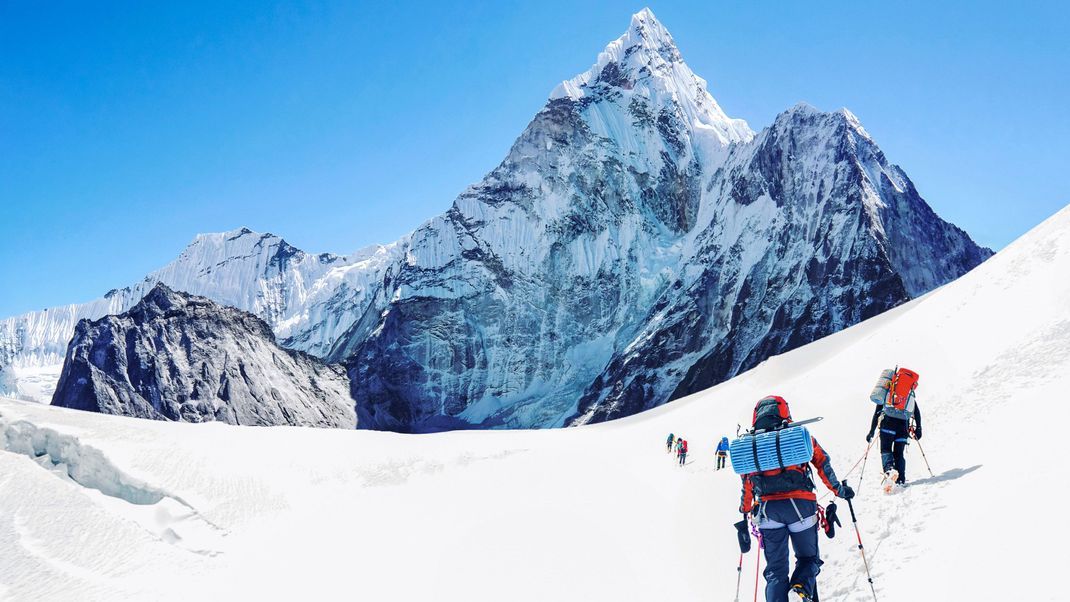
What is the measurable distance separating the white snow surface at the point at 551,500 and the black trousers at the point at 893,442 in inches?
20.6

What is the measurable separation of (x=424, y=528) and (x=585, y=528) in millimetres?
4728

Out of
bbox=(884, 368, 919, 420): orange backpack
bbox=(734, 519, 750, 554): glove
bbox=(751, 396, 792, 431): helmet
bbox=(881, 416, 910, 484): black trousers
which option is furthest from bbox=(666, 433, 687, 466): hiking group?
bbox=(751, 396, 792, 431): helmet

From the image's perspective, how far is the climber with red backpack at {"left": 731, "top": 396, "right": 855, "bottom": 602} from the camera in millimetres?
9812

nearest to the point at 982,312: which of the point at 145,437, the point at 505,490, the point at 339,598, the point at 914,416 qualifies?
the point at 914,416

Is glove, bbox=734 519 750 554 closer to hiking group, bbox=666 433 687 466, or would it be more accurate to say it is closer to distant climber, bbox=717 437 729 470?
distant climber, bbox=717 437 729 470

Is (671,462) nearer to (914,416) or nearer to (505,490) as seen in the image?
(505,490)

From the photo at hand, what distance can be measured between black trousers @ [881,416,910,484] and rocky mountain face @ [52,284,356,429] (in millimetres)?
127858

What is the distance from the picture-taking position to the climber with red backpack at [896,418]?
44.7ft

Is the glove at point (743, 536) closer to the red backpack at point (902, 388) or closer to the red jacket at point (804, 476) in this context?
the red jacket at point (804, 476)

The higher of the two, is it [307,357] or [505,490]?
[307,357]

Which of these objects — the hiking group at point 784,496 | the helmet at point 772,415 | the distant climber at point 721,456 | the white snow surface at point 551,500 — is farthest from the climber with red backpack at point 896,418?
the distant climber at point 721,456

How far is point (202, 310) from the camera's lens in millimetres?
145875

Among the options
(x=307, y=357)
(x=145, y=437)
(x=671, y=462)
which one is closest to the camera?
(x=145, y=437)

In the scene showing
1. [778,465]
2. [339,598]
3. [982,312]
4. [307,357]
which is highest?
[307,357]
